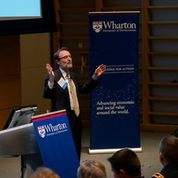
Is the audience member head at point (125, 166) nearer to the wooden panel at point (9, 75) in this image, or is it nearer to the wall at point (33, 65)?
the wooden panel at point (9, 75)

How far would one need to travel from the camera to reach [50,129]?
4.49 metres

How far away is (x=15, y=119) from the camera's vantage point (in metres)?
4.32

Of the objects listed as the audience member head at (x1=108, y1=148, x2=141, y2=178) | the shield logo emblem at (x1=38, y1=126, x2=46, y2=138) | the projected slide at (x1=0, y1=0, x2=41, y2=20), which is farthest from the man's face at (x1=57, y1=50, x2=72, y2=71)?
the audience member head at (x1=108, y1=148, x2=141, y2=178)

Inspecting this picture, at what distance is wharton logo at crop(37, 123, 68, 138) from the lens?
4.39 m

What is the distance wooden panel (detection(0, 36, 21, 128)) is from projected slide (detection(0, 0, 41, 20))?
0.70m

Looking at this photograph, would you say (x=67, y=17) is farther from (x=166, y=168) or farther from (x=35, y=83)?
(x=166, y=168)

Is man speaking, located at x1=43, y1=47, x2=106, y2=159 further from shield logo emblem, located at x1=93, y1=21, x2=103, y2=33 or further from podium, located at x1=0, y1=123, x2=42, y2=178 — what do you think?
shield logo emblem, located at x1=93, y1=21, x2=103, y2=33

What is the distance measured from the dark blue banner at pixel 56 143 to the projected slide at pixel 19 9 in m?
1.89

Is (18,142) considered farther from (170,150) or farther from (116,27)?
(116,27)

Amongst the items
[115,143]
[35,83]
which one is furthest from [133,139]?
[35,83]

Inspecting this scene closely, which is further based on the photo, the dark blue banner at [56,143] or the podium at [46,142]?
the dark blue banner at [56,143]

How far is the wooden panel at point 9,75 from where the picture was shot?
692cm

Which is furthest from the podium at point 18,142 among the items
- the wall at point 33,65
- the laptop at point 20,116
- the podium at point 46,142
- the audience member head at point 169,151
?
the wall at point 33,65

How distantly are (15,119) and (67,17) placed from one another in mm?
5345
